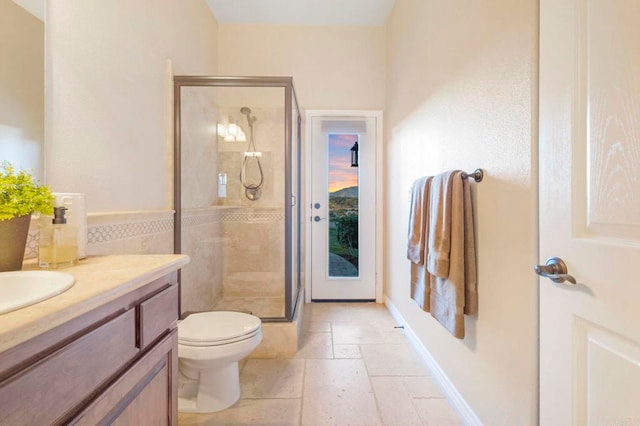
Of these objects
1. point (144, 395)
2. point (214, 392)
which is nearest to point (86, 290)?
point (144, 395)

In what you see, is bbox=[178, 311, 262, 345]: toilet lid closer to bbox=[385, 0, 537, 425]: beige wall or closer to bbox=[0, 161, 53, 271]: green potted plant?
bbox=[0, 161, 53, 271]: green potted plant

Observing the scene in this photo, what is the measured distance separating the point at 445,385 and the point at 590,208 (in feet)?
4.15

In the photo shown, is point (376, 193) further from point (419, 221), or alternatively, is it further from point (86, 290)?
point (86, 290)

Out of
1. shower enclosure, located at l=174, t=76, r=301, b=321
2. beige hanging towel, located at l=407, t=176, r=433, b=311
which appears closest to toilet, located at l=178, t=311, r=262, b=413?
shower enclosure, located at l=174, t=76, r=301, b=321

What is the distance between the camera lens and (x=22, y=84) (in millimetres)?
948

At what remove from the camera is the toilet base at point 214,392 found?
1442 mm

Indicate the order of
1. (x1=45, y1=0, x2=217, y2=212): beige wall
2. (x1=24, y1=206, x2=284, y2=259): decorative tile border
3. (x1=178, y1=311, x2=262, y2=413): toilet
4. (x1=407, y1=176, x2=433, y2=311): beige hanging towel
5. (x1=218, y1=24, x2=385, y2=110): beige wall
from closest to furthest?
(x1=45, y1=0, x2=217, y2=212): beige wall
(x1=24, y1=206, x2=284, y2=259): decorative tile border
(x1=178, y1=311, x2=262, y2=413): toilet
(x1=407, y1=176, x2=433, y2=311): beige hanging towel
(x1=218, y1=24, x2=385, y2=110): beige wall

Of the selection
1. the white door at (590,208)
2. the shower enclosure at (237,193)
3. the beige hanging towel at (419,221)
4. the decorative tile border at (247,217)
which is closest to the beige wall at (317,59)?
the shower enclosure at (237,193)

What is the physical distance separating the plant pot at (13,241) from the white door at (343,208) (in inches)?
90.9

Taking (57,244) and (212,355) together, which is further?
(212,355)

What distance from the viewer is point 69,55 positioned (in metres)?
1.15

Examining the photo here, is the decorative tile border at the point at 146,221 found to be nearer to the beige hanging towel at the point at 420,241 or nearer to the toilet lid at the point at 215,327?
the toilet lid at the point at 215,327

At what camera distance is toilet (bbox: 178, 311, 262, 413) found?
135 cm

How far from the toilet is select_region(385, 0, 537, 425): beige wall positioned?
110 cm
